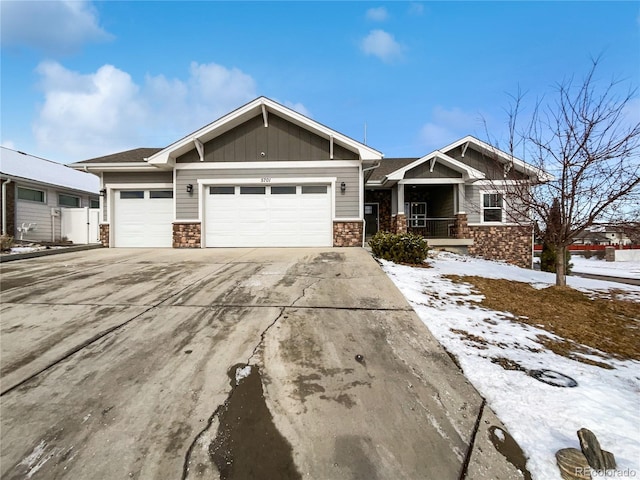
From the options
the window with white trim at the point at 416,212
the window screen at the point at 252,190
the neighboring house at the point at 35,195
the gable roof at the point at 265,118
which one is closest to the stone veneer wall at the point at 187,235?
the window screen at the point at 252,190

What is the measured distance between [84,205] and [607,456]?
71.2 feet

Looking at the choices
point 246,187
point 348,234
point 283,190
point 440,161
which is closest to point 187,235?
point 246,187

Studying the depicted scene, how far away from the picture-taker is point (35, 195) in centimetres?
1372

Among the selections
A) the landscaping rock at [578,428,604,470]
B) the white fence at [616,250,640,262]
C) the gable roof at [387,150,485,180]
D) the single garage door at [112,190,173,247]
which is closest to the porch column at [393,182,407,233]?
the gable roof at [387,150,485,180]

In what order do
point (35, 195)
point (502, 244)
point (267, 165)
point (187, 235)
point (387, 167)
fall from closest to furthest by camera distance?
point (267, 165) < point (187, 235) < point (502, 244) < point (35, 195) < point (387, 167)

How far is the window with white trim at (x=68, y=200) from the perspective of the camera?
15036 millimetres

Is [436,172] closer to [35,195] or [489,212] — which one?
[489,212]

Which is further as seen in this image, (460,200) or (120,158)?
(460,200)

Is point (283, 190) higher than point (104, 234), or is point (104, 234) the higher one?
point (283, 190)

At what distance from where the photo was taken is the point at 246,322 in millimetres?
3545

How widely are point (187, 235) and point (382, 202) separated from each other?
902 cm

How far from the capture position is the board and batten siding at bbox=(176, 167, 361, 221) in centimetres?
1020

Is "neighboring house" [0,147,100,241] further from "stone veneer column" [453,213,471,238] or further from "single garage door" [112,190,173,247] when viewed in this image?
"stone veneer column" [453,213,471,238]

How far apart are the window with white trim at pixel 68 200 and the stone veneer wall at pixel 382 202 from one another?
52.3 feet
